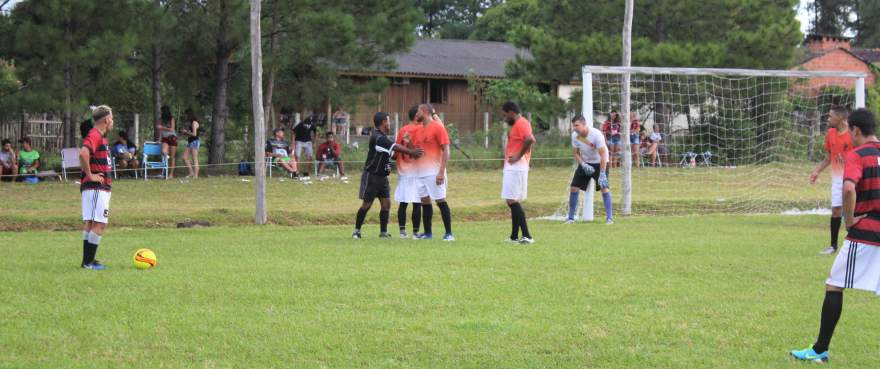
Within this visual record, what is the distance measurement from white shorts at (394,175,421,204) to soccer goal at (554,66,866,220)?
345 inches

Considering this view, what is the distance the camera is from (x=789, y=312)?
9.03 meters

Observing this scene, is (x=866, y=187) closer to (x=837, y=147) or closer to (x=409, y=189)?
(x=837, y=147)

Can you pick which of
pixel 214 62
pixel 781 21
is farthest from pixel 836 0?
pixel 214 62

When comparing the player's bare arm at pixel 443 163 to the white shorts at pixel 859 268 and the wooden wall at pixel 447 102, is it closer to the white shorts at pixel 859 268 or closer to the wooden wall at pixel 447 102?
the white shorts at pixel 859 268

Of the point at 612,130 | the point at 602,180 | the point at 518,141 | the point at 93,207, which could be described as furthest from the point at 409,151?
the point at 612,130

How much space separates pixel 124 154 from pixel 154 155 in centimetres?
149

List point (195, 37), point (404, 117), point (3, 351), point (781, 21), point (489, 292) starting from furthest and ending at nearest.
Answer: point (404, 117)
point (781, 21)
point (195, 37)
point (489, 292)
point (3, 351)

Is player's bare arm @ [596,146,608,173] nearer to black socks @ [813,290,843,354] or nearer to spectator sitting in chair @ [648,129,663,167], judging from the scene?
black socks @ [813,290,843,354]

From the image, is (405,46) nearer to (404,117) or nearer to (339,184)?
(339,184)

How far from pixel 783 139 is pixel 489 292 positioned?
19780 millimetres

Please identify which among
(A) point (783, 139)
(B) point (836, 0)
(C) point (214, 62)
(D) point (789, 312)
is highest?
(B) point (836, 0)

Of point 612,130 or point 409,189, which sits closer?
point 409,189

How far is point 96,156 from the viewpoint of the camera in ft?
36.9

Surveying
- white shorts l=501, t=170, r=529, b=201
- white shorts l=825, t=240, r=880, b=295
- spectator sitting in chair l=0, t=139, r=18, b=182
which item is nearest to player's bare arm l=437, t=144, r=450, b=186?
white shorts l=501, t=170, r=529, b=201
